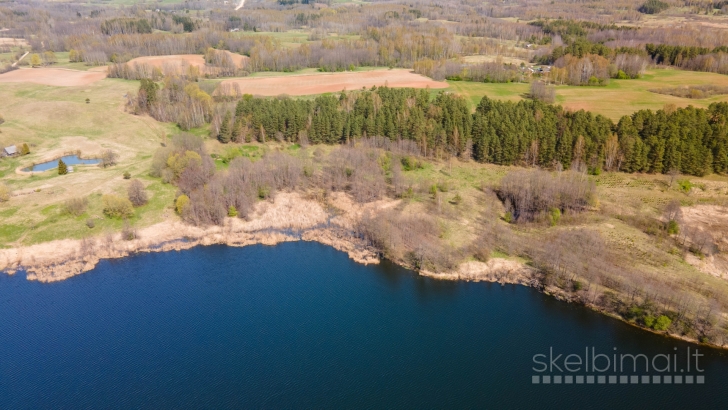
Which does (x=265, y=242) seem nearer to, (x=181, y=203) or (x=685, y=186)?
(x=181, y=203)

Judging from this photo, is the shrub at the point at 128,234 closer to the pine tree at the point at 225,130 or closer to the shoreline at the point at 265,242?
the shoreline at the point at 265,242

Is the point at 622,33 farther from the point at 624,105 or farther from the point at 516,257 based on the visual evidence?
the point at 516,257

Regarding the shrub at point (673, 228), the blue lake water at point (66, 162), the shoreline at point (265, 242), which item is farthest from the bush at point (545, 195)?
the blue lake water at point (66, 162)

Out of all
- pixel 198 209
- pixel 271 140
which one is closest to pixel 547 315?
pixel 198 209

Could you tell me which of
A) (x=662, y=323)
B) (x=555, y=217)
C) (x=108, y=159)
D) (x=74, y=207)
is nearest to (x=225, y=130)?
(x=108, y=159)

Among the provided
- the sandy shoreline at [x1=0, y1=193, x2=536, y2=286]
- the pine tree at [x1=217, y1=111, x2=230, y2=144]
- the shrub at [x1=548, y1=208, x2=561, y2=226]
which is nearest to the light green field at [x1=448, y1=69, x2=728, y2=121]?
the shrub at [x1=548, y1=208, x2=561, y2=226]
